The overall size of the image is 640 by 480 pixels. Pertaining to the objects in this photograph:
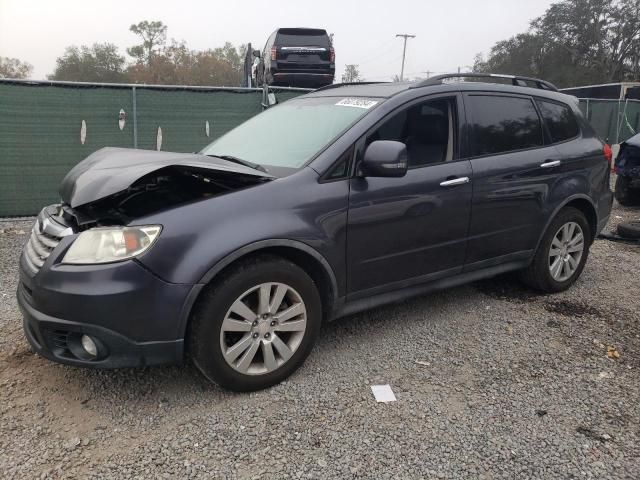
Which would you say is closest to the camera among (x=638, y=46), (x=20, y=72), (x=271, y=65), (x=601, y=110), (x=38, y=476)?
(x=38, y=476)

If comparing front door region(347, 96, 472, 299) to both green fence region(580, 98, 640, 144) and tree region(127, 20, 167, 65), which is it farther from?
tree region(127, 20, 167, 65)

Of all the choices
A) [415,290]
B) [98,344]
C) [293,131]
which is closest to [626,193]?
[415,290]

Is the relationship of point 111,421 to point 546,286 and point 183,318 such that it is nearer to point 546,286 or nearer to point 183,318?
point 183,318

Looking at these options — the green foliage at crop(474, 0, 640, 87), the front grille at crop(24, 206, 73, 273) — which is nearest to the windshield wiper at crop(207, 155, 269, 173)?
the front grille at crop(24, 206, 73, 273)

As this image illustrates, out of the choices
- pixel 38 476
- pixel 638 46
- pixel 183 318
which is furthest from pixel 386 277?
pixel 638 46

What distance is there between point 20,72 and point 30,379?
7723 centimetres

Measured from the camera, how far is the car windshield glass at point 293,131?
10.7 ft

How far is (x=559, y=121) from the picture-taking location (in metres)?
4.40

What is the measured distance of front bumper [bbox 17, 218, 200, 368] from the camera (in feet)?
8.02

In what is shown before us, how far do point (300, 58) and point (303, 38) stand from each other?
0.70m

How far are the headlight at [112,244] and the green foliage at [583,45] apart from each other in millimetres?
54280

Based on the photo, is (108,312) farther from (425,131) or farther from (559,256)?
(559,256)

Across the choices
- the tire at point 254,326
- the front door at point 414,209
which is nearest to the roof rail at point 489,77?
the front door at point 414,209

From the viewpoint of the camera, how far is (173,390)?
294 cm
